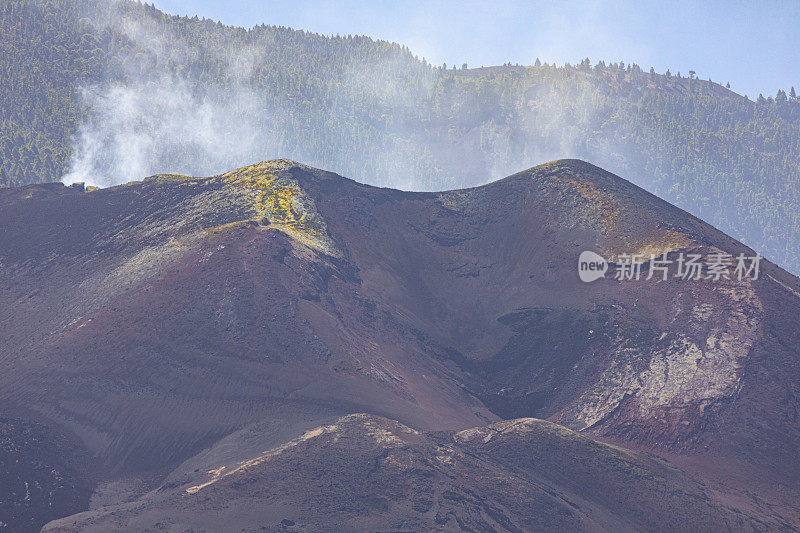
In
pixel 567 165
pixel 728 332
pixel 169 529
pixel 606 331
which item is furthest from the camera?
pixel 567 165

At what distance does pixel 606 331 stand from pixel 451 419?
1710 centimetres

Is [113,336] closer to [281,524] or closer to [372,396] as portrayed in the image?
[372,396]

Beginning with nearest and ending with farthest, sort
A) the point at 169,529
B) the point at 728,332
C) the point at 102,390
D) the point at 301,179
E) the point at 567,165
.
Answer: the point at 169,529 < the point at 102,390 < the point at 728,332 < the point at 301,179 < the point at 567,165

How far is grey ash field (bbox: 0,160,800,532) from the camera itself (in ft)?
129

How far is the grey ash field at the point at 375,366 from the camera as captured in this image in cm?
3925

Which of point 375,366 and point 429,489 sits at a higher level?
point 375,366

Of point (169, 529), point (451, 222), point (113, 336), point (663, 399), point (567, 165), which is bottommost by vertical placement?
point (169, 529)

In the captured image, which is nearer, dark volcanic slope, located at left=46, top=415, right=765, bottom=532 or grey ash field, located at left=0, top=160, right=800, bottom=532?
dark volcanic slope, located at left=46, top=415, right=765, bottom=532

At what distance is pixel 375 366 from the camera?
55.6 m

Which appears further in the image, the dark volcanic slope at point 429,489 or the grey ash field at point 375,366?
the grey ash field at point 375,366

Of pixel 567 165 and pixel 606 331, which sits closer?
pixel 606 331

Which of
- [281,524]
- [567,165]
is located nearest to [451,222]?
[567,165]

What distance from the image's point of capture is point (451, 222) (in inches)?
3371

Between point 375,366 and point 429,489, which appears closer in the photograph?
point 429,489
